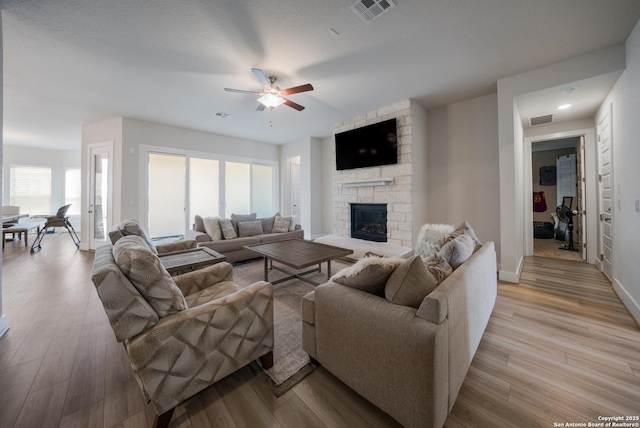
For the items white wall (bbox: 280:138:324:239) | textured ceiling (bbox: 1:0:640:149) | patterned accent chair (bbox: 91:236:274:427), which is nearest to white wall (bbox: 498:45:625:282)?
textured ceiling (bbox: 1:0:640:149)

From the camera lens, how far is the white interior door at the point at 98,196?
5.07 meters

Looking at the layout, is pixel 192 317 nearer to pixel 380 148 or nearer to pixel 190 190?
pixel 380 148

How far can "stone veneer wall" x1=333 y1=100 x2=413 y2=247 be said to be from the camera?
13.4ft

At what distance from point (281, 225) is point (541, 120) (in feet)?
17.2

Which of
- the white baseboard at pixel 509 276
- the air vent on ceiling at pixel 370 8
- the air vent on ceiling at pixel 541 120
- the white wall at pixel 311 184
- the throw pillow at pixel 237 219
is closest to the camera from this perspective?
the air vent on ceiling at pixel 370 8

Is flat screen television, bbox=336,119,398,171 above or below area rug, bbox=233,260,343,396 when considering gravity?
above

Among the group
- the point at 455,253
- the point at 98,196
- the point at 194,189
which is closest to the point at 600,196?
the point at 455,253

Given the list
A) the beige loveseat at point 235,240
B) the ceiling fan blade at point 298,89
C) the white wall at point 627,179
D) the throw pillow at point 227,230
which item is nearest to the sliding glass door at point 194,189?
the beige loveseat at point 235,240

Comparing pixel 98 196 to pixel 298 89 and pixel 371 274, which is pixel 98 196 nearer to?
pixel 298 89

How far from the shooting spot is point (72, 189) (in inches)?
321

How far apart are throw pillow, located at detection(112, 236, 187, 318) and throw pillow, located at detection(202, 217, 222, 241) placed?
302cm

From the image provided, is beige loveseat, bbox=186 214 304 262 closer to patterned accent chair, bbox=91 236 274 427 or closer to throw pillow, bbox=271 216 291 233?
throw pillow, bbox=271 216 291 233

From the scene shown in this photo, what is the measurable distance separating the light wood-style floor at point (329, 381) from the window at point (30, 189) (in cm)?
786

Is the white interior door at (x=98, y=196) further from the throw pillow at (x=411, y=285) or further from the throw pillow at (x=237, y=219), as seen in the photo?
the throw pillow at (x=411, y=285)
